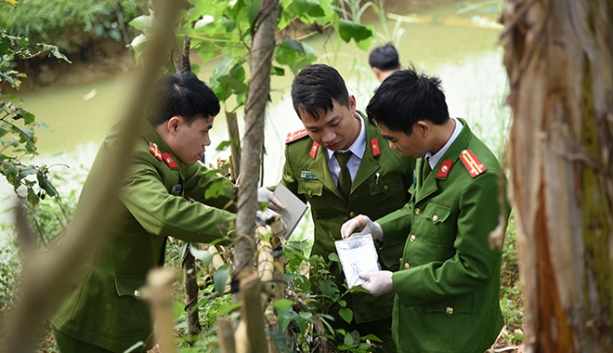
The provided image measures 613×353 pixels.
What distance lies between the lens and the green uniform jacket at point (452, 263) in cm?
192

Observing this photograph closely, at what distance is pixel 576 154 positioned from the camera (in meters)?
1.07

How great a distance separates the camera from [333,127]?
7.69 ft

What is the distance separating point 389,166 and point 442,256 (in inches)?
18.8

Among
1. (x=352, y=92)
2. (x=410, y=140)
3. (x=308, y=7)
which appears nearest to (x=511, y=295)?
(x=410, y=140)

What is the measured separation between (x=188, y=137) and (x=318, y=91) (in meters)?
0.48

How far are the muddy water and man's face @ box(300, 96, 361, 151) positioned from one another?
8.45ft

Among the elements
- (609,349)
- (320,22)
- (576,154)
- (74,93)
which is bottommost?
(74,93)

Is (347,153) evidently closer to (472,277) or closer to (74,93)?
(472,277)

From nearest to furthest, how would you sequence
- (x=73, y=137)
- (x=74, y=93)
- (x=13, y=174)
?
(x=13, y=174) → (x=73, y=137) → (x=74, y=93)

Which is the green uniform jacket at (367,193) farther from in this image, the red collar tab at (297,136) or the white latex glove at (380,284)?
the white latex glove at (380,284)

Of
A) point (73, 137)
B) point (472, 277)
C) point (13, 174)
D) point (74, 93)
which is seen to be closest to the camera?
point (472, 277)

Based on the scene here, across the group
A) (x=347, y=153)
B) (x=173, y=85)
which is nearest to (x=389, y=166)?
(x=347, y=153)

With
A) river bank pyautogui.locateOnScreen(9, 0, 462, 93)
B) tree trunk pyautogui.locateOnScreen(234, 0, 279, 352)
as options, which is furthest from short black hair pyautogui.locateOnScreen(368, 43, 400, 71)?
river bank pyautogui.locateOnScreen(9, 0, 462, 93)

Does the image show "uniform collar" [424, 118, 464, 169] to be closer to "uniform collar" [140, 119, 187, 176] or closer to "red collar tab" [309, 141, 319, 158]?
"red collar tab" [309, 141, 319, 158]
